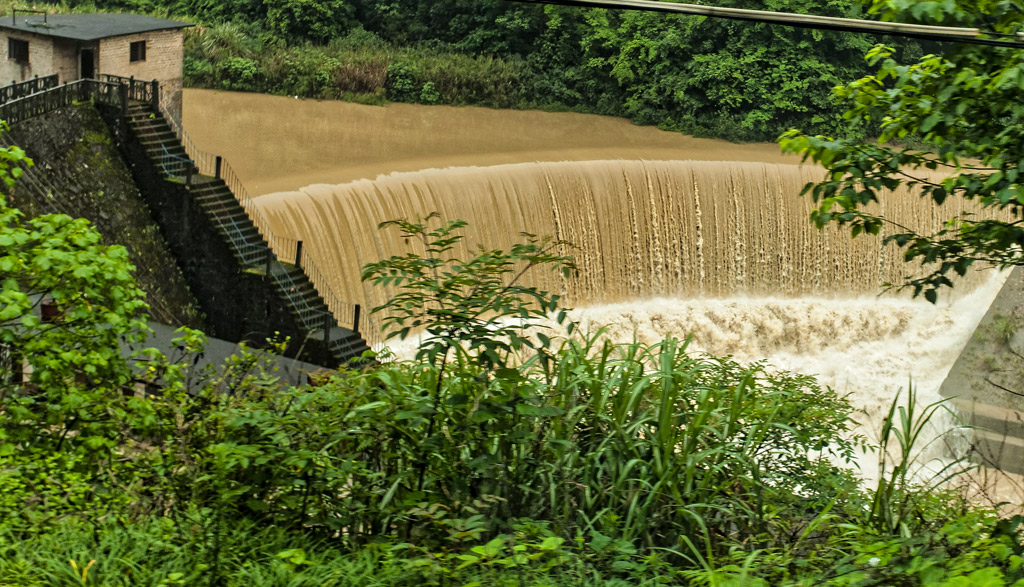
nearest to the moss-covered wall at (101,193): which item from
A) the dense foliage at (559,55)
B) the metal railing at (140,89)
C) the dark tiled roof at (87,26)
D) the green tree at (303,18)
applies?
the metal railing at (140,89)

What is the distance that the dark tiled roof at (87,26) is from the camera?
52.1 ft

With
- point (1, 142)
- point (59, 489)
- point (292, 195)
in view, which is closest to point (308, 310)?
point (292, 195)

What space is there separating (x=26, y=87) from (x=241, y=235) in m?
3.70

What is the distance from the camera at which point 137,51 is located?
17.0 metres

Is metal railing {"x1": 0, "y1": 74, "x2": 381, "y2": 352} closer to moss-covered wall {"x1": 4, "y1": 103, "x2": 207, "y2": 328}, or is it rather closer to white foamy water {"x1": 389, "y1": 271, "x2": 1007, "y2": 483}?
moss-covered wall {"x1": 4, "y1": 103, "x2": 207, "y2": 328}

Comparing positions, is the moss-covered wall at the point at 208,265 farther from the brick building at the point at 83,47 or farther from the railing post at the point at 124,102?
the brick building at the point at 83,47

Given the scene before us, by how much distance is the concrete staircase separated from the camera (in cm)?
1366

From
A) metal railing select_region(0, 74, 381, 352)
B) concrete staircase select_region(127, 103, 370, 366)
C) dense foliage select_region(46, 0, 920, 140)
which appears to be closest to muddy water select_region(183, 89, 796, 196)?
dense foliage select_region(46, 0, 920, 140)

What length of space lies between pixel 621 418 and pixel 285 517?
150cm

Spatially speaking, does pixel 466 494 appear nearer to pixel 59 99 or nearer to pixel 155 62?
pixel 59 99

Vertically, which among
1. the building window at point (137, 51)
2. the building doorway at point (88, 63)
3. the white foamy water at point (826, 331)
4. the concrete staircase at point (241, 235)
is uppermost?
the building window at point (137, 51)

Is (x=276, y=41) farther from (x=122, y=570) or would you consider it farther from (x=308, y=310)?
(x=122, y=570)

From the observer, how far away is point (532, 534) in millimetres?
4172

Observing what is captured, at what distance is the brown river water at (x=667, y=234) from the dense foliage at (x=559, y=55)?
546 cm
